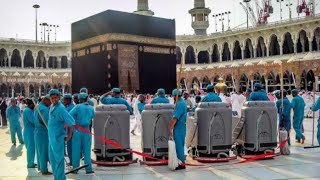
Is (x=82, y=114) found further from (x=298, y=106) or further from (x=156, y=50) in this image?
(x=156, y=50)

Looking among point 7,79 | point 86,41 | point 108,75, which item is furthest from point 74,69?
point 7,79

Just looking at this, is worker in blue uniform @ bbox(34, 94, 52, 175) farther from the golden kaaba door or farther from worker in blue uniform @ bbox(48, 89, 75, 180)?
the golden kaaba door

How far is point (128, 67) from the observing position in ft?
59.4

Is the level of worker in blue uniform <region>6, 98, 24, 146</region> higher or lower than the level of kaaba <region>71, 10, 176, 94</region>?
lower

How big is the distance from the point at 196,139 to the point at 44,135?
235 centimetres

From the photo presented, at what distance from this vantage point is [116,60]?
704 inches

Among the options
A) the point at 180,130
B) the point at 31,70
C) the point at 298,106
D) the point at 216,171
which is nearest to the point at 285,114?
the point at 298,106

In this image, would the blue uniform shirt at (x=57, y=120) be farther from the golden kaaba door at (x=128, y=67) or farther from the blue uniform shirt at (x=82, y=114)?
the golden kaaba door at (x=128, y=67)

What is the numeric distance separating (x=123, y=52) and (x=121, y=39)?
66 centimetres

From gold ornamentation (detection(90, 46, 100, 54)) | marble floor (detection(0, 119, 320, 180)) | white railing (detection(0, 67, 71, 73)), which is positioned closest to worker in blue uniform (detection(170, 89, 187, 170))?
marble floor (detection(0, 119, 320, 180))

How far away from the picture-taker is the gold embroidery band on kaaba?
1808cm

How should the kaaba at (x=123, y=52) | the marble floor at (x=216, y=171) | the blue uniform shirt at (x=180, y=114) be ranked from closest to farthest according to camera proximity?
the marble floor at (x=216, y=171), the blue uniform shirt at (x=180, y=114), the kaaba at (x=123, y=52)

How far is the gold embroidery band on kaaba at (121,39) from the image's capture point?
18078 mm

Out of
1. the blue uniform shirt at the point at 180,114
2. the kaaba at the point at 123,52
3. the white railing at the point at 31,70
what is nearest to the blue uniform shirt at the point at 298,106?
the blue uniform shirt at the point at 180,114
